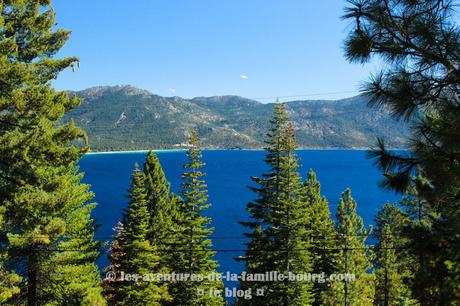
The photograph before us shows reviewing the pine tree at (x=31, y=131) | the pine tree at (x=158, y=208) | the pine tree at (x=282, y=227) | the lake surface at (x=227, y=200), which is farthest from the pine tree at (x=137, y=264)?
the lake surface at (x=227, y=200)

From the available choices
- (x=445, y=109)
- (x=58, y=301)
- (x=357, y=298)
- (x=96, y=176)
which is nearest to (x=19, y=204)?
(x=58, y=301)

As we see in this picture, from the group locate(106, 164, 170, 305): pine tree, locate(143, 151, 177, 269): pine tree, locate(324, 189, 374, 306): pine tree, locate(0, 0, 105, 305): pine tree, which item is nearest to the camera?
locate(0, 0, 105, 305): pine tree

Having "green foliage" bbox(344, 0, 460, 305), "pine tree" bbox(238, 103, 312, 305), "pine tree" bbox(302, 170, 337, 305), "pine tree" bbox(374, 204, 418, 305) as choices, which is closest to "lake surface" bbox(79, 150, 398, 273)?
"pine tree" bbox(374, 204, 418, 305)

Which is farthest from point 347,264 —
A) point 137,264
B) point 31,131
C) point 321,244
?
point 31,131

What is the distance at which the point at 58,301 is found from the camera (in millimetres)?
15180

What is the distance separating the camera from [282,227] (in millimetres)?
23094

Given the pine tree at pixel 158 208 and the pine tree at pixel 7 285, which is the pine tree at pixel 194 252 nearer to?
the pine tree at pixel 158 208

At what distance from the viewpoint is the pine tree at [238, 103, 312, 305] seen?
22688 millimetres

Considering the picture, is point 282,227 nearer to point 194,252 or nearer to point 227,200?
point 194,252

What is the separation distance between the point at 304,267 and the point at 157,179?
1461cm

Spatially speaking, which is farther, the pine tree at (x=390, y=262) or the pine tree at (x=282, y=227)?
the pine tree at (x=390, y=262)

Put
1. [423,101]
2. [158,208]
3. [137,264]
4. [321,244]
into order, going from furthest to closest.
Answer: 1. [158,208]
2. [321,244]
3. [137,264]
4. [423,101]

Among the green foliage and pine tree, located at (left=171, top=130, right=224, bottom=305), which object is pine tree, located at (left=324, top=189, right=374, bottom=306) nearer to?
pine tree, located at (left=171, top=130, right=224, bottom=305)

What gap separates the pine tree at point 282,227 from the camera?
22.7 meters
